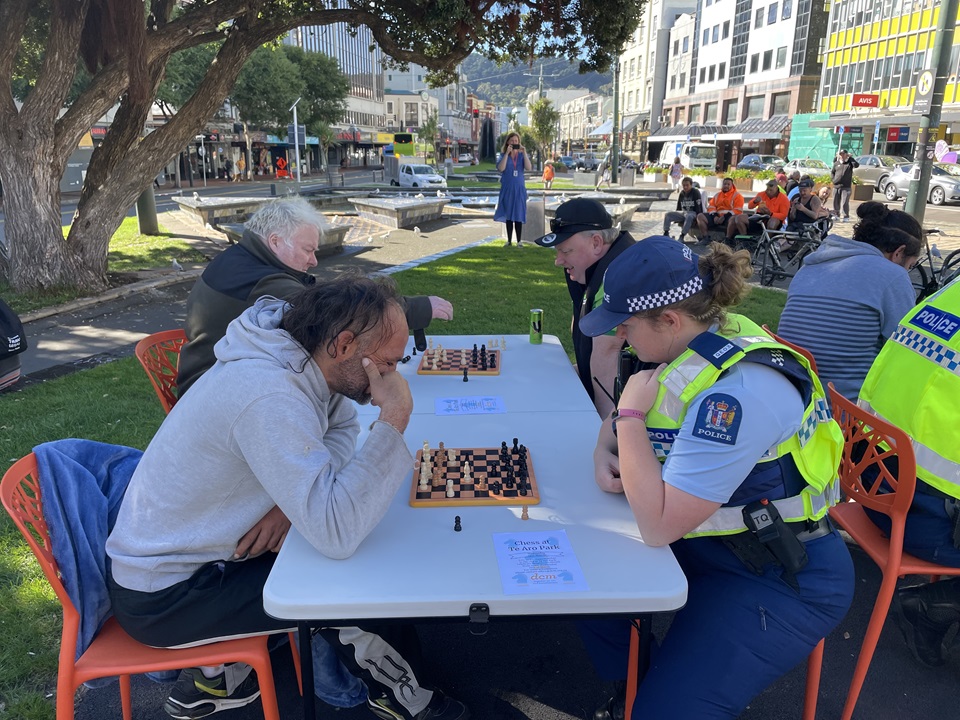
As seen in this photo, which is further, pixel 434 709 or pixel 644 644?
pixel 434 709

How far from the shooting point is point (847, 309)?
306 centimetres

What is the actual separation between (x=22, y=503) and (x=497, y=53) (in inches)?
457

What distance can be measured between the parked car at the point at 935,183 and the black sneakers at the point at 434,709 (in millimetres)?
23417

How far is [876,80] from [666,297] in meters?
44.1

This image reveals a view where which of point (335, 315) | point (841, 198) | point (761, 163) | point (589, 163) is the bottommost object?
point (335, 315)

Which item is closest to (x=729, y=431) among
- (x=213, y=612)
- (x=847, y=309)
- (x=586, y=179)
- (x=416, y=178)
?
(x=213, y=612)

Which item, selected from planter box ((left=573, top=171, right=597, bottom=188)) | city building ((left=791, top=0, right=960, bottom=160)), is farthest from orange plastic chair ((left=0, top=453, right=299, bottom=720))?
city building ((left=791, top=0, right=960, bottom=160))

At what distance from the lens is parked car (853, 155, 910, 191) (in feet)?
80.2

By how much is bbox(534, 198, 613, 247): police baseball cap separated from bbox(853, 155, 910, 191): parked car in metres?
25.2

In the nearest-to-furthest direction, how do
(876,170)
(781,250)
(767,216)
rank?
1. (781,250)
2. (767,216)
3. (876,170)

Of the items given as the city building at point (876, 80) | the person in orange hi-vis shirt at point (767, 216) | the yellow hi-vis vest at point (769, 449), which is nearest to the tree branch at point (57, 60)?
the yellow hi-vis vest at point (769, 449)

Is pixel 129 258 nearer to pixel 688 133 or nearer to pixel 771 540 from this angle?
pixel 771 540

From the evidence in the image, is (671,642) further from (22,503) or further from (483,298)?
(483,298)

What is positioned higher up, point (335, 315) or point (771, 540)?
point (335, 315)
